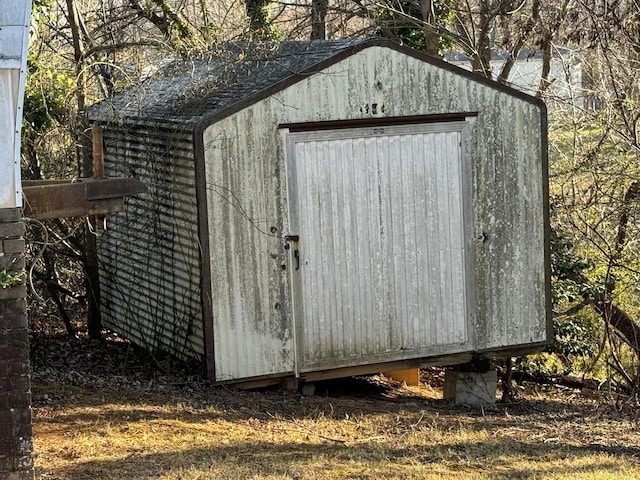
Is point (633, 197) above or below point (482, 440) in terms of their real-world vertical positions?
above

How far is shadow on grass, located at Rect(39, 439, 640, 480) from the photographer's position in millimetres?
7363

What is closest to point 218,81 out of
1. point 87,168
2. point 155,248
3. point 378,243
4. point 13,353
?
point 155,248

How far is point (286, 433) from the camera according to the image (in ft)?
28.7

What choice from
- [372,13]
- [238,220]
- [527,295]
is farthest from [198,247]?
[372,13]

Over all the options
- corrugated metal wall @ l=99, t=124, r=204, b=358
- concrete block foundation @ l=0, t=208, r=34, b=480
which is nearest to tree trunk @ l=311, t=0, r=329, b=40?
corrugated metal wall @ l=99, t=124, r=204, b=358

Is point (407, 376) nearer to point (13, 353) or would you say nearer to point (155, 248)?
point (155, 248)

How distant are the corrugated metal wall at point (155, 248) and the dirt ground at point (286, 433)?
17.2 inches

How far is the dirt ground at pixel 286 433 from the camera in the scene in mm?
7578

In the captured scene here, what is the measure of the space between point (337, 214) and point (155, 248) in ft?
6.88

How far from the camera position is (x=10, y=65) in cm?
608

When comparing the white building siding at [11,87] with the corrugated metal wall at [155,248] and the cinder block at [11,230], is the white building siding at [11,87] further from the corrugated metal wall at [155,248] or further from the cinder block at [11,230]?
the corrugated metal wall at [155,248]

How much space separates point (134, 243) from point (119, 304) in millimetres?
1013

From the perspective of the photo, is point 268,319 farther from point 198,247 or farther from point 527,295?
point 527,295

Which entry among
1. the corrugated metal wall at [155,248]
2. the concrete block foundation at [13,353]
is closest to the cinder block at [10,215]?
the concrete block foundation at [13,353]
